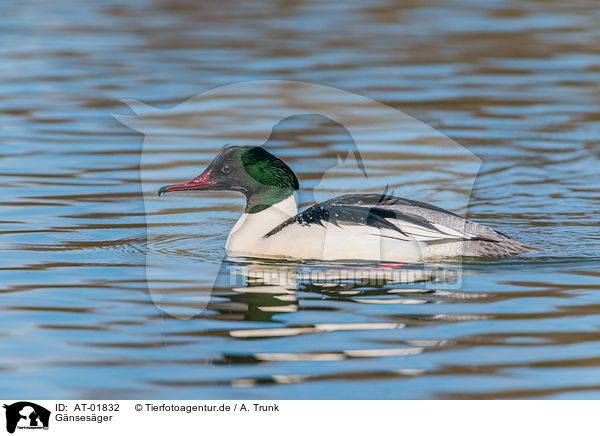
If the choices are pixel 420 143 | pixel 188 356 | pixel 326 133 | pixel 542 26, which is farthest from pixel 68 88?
pixel 188 356

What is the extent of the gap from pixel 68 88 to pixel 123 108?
1430 millimetres

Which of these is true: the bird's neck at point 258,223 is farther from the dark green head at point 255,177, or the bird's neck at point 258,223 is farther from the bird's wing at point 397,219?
the bird's wing at point 397,219

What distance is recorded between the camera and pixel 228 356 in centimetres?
611

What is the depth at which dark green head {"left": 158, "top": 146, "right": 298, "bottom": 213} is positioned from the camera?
864 centimetres
